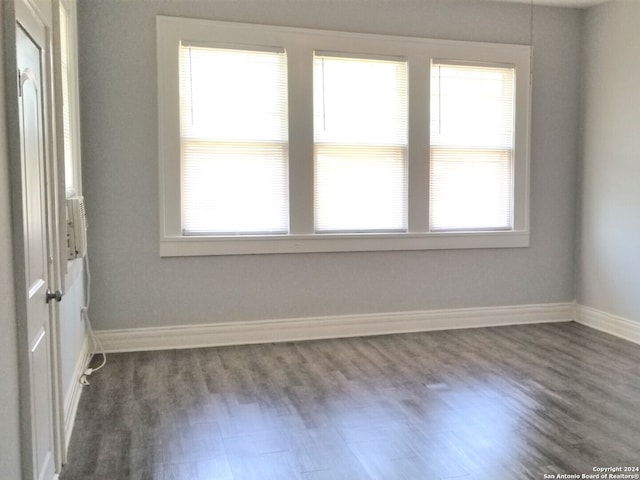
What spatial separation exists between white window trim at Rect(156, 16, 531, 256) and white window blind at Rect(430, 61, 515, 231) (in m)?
0.08

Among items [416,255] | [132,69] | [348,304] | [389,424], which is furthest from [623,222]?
[132,69]

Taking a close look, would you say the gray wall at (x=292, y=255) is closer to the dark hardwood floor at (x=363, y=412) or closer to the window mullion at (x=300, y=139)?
the window mullion at (x=300, y=139)

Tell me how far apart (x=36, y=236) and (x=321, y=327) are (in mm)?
3065

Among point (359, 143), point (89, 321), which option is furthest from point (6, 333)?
point (359, 143)

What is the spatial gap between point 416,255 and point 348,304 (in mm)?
768

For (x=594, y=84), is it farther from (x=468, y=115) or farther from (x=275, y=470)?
(x=275, y=470)

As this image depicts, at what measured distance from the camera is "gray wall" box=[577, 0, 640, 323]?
16.0ft

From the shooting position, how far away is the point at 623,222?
5012 millimetres

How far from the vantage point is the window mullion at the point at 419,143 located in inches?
197

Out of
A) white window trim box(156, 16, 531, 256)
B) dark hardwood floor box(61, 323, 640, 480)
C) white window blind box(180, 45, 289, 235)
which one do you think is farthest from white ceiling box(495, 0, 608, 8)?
dark hardwood floor box(61, 323, 640, 480)

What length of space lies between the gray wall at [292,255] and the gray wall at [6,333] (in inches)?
104

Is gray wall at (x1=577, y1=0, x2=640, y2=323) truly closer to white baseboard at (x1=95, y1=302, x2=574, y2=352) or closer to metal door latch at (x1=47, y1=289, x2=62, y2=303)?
white baseboard at (x1=95, y1=302, x2=574, y2=352)

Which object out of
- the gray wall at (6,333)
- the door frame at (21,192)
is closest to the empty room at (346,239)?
the door frame at (21,192)

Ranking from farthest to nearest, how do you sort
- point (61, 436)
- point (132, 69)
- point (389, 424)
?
point (132, 69) → point (389, 424) → point (61, 436)
